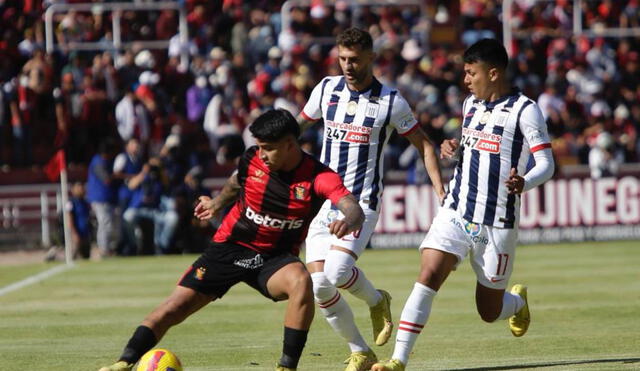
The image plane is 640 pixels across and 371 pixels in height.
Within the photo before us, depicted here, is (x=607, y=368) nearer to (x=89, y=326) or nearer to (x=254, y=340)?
(x=254, y=340)

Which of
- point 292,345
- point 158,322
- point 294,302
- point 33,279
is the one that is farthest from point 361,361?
point 33,279

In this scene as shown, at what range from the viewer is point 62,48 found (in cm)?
2478

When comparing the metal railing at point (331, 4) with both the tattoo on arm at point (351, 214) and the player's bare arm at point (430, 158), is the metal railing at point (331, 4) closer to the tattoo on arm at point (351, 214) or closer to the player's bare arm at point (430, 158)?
the player's bare arm at point (430, 158)

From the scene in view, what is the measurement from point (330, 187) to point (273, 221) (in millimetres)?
466

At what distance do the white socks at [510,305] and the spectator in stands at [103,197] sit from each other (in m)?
12.8

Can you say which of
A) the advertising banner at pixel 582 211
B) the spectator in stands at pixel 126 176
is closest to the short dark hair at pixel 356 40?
the spectator in stands at pixel 126 176

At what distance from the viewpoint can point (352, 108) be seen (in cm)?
971

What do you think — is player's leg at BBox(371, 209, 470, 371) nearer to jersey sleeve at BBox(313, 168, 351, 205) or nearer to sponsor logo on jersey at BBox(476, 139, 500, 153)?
sponsor logo on jersey at BBox(476, 139, 500, 153)

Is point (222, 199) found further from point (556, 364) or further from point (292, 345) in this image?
point (556, 364)

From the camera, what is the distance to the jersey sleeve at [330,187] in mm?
7770

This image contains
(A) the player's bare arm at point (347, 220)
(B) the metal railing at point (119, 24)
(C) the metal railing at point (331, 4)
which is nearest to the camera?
(A) the player's bare arm at point (347, 220)

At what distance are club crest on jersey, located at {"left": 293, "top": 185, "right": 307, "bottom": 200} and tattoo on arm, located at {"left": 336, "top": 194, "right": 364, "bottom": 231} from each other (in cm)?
33

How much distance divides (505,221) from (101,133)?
1566 centimetres

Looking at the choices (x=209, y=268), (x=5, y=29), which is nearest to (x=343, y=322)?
(x=209, y=268)
